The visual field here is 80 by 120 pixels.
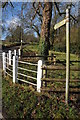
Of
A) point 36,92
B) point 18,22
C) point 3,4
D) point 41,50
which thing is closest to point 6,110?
point 36,92

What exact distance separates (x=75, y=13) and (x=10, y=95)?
38.5 ft

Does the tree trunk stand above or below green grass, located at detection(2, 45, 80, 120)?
above

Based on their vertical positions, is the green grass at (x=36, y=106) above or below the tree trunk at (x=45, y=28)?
below

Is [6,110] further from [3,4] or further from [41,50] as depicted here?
[3,4]

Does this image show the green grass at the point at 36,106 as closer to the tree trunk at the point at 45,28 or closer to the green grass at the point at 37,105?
the green grass at the point at 37,105

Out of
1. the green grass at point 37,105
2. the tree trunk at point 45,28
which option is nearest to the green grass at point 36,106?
the green grass at point 37,105

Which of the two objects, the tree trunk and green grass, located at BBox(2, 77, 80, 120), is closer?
green grass, located at BBox(2, 77, 80, 120)

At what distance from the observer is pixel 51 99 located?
4121mm

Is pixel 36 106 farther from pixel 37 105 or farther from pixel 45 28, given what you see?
pixel 45 28

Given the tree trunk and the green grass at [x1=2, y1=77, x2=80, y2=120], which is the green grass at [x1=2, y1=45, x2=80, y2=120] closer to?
the green grass at [x1=2, y1=77, x2=80, y2=120]

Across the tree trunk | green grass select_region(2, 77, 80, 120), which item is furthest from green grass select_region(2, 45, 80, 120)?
the tree trunk

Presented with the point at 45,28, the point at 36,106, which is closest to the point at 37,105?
the point at 36,106

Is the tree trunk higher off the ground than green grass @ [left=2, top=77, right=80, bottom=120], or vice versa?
the tree trunk

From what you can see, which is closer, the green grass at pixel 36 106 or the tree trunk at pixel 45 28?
the green grass at pixel 36 106
